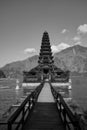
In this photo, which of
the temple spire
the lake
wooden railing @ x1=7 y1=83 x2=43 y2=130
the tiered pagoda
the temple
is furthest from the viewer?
the temple spire

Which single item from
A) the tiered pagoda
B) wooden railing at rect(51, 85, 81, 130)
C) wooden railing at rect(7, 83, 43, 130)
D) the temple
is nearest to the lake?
the temple

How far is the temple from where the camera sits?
1344 inches

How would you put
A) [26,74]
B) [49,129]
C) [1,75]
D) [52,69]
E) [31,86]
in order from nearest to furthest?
1. [49,129]
2. [31,86]
3. [26,74]
4. [52,69]
5. [1,75]

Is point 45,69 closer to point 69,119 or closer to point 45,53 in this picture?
point 45,53

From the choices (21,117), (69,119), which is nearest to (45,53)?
(21,117)

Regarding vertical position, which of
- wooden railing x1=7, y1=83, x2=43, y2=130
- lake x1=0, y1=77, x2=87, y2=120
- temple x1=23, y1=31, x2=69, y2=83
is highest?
temple x1=23, y1=31, x2=69, y2=83

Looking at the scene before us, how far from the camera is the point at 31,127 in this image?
17.6 ft

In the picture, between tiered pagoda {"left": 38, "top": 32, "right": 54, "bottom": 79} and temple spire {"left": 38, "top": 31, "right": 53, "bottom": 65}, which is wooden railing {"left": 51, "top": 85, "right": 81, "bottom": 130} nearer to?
tiered pagoda {"left": 38, "top": 32, "right": 54, "bottom": 79}

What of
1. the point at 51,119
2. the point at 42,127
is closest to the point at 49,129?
the point at 42,127

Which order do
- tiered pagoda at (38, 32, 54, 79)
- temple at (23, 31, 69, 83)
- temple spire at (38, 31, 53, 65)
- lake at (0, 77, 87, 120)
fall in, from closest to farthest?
lake at (0, 77, 87, 120)
temple at (23, 31, 69, 83)
tiered pagoda at (38, 32, 54, 79)
temple spire at (38, 31, 53, 65)

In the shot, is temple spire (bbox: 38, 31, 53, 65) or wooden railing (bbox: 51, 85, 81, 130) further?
temple spire (bbox: 38, 31, 53, 65)

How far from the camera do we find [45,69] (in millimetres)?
38031

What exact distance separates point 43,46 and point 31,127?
3747cm

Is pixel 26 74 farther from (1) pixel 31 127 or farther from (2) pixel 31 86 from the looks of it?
(1) pixel 31 127
